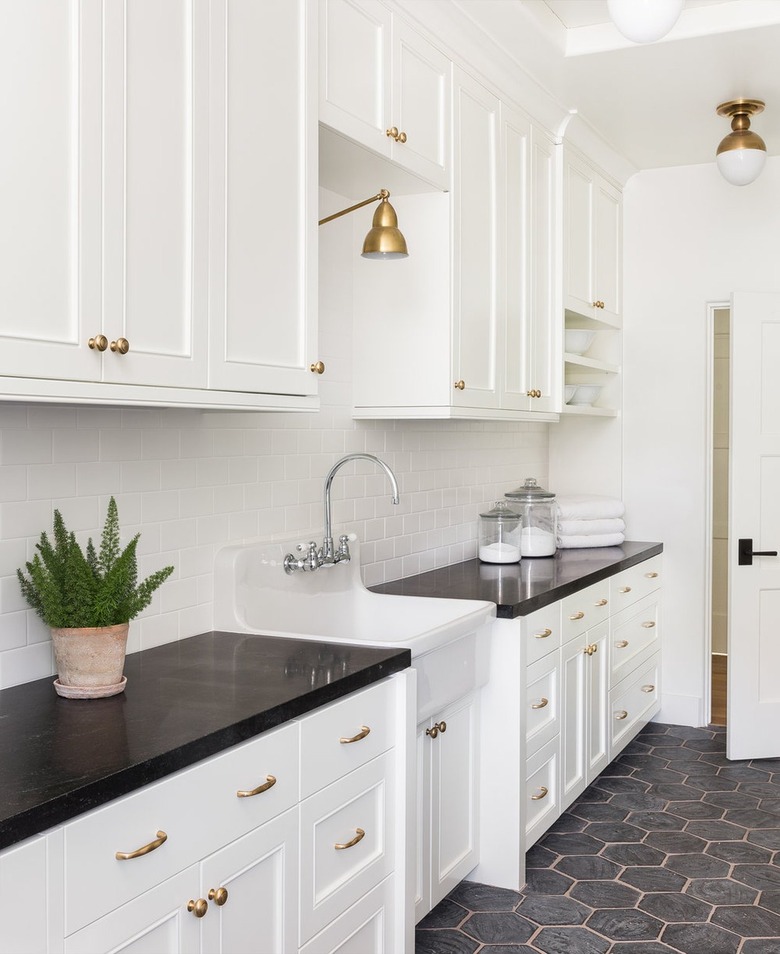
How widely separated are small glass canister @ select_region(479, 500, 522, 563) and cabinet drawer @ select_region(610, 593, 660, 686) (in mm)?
538

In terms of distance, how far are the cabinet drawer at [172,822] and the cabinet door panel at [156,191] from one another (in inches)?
27.5

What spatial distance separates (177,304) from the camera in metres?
1.88

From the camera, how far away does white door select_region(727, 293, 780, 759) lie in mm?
4359

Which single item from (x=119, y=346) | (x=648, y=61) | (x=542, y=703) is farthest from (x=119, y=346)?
(x=648, y=61)

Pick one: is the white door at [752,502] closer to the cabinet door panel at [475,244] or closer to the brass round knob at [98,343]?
the cabinet door panel at [475,244]

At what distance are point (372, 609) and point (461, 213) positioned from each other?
1309 mm

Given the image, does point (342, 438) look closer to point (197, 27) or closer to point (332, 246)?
point (332, 246)

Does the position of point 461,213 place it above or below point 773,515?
above

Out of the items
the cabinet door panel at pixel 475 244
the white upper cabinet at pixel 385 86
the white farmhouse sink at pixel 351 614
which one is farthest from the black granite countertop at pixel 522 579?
the white upper cabinet at pixel 385 86

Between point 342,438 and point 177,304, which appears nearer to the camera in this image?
point 177,304

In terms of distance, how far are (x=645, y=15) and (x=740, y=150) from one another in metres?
1.90

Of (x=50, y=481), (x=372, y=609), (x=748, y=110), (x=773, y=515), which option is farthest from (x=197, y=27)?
(x=773, y=515)

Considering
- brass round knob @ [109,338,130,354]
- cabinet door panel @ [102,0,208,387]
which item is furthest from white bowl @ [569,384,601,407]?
brass round knob @ [109,338,130,354]

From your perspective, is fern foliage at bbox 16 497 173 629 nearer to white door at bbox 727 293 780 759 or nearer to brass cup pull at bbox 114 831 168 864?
brass cup pull at bbox 114 831 168 864
